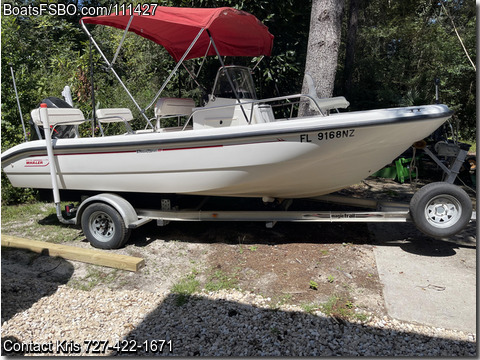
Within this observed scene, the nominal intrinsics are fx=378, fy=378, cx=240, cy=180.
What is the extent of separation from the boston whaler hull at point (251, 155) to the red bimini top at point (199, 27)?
136 centimetres

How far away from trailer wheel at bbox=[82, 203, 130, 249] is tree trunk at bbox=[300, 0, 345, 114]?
3194mm

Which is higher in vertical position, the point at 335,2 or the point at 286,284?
the point at 335,2

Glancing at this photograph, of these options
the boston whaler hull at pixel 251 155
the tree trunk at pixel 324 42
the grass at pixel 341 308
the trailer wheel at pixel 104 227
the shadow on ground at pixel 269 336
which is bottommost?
the shadow on ground at pixel 269 336

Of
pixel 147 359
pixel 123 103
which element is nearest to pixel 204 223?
pixel 147 359

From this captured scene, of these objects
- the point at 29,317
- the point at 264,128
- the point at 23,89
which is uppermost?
the point at 23,89

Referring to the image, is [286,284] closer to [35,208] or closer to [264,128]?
[264,128]

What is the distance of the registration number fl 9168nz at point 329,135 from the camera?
3.85m

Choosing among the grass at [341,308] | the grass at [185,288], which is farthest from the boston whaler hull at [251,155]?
the grass at [341,308]

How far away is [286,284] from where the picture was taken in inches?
150

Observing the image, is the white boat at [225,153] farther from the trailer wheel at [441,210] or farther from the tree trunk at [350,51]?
the tree trunk at [350,51]

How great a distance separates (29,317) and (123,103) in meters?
6.22

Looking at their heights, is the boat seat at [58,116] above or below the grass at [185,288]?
above

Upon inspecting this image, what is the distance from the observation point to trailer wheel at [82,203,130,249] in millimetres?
4637

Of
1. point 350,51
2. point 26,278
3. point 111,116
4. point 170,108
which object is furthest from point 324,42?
point 350,51
